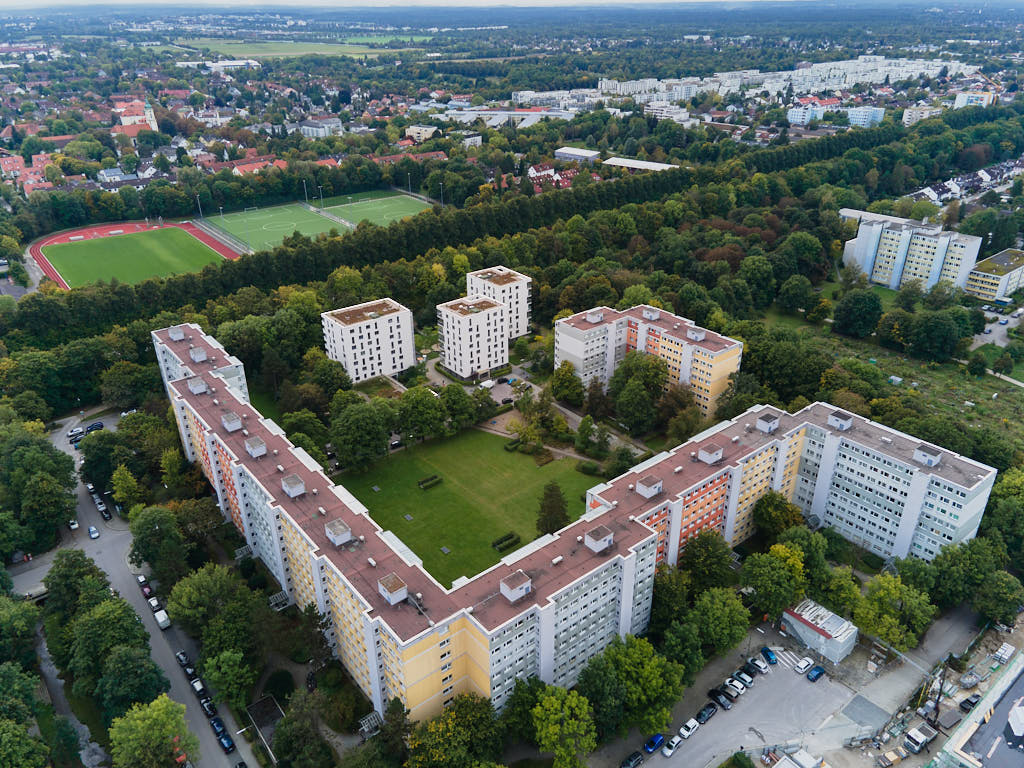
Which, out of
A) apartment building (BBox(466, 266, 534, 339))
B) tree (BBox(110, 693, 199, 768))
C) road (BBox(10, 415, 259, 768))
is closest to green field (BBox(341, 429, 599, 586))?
road (BBox(10, 415, 259, 768))

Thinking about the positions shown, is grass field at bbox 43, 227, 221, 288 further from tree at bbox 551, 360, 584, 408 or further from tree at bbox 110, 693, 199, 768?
tree at bbox 110, 693, 199, 768

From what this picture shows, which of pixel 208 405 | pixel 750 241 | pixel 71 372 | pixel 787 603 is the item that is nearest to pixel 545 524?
pixel 787 603

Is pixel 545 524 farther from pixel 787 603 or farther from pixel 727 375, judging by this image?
pixel 727 375

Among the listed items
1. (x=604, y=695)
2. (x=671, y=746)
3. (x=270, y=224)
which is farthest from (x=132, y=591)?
(x=270, y=224)

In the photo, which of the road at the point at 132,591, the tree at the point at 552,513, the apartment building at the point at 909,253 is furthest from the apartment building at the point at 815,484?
the apartment building at the point at 909,253

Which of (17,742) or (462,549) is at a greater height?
(17,742)

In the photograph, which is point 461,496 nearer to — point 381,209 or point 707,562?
point 707,562
